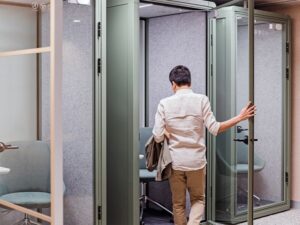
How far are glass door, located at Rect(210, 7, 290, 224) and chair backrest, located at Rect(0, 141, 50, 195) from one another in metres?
1.46

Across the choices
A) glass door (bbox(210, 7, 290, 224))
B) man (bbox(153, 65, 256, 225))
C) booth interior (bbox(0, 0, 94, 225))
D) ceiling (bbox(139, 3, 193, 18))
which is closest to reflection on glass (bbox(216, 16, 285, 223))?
glass door (bbox(210, 7, 290, 224))

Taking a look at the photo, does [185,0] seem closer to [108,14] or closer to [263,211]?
[108,14]

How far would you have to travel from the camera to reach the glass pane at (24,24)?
9.11 feet

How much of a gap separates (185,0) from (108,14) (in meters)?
0.64

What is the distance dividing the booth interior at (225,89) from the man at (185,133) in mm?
499

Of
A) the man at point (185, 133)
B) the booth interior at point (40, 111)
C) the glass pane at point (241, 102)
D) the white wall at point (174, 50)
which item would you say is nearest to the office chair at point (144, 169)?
the white wall at point (174, 50)

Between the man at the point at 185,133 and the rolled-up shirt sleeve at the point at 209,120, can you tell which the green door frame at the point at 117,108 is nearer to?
the man at the point at 185,133

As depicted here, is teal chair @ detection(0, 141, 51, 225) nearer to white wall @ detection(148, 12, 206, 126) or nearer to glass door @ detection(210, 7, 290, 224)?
glass door @ detection(210, 7, 290, 224)

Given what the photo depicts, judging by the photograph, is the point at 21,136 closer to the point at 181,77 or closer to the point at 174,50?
the point at 181,77

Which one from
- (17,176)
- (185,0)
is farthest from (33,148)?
(185,0)

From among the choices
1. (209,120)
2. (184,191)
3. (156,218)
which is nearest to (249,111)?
(209,120)

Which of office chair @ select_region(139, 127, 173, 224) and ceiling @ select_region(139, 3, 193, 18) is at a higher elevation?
ceiling @ select_region(139, 3, 193, 18)

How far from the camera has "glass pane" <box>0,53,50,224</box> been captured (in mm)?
2973

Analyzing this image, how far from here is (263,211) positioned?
15.3ft
